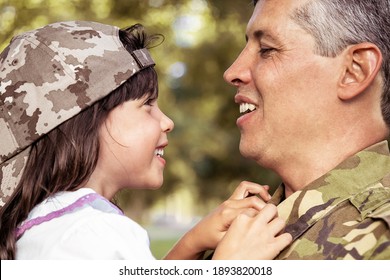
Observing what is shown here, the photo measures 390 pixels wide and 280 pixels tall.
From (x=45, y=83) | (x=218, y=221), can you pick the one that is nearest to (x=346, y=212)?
(x=218, y=221)

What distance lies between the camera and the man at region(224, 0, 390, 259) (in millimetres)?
2556

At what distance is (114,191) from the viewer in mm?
2672

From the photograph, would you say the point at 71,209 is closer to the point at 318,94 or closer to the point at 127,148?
the point at 127,148

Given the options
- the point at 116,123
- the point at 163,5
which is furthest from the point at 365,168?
the point at 163,5

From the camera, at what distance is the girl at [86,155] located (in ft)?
7.38

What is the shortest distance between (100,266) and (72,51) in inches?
30.0

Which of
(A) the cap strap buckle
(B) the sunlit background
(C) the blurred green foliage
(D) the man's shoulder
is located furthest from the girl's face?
(C) the blurred green foliage

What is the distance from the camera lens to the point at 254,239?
2.25 metres

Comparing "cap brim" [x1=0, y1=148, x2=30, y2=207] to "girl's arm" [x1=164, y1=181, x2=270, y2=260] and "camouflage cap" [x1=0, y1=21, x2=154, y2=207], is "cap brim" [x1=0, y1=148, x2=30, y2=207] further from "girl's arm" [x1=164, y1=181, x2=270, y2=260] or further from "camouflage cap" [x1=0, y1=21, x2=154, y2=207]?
"girl's arm" [x1=164, y1=181, x2=270, y2=260]

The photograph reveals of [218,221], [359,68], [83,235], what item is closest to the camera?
[83,235]

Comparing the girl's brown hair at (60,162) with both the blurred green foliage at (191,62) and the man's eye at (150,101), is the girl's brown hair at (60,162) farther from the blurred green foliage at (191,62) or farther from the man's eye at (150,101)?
the blurred green foliage at (191,62)

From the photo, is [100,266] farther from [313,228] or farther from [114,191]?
[313,228]

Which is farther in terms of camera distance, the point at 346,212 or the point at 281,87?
the point at 281,87

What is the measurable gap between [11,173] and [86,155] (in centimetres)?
26
